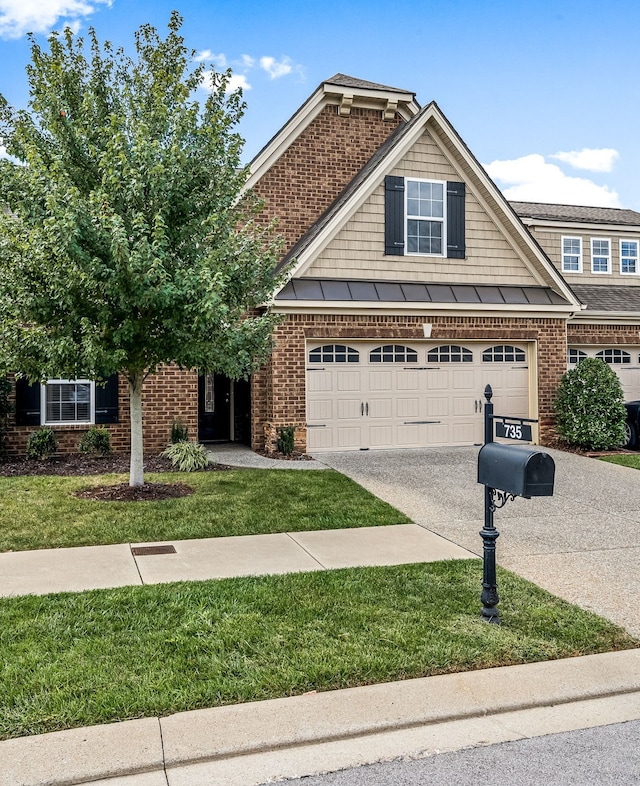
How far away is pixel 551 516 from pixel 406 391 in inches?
251

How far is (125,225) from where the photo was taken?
911cm

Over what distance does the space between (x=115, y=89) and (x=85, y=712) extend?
9.30m

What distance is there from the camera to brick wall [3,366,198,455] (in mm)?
14102

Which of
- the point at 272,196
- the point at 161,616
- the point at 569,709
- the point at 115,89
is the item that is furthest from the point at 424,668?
the point at 272,196

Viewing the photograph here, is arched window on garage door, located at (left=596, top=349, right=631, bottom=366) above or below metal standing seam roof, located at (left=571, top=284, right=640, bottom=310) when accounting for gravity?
below

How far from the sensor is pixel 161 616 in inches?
201

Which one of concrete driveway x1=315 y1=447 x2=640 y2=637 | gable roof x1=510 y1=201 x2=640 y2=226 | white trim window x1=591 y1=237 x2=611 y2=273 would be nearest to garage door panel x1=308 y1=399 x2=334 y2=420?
concrete driveway x1=315 y1=447 x2=640 y2=637

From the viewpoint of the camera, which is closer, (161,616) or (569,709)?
(569,709)

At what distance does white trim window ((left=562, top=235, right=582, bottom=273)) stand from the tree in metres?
12.1

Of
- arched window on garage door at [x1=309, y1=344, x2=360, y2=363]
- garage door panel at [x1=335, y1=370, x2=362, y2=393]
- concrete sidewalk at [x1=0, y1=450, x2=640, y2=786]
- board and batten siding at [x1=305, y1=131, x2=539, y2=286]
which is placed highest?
board and batten siding at [x1=305, y1=131, x2=539, y2=286]

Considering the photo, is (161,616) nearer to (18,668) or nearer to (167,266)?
(18,668)

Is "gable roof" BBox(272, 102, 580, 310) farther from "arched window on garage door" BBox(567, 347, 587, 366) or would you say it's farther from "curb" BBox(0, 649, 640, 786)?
"curb" BBox(0, 649, 640, 786)

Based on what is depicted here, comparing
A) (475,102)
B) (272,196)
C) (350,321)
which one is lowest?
(350,321)

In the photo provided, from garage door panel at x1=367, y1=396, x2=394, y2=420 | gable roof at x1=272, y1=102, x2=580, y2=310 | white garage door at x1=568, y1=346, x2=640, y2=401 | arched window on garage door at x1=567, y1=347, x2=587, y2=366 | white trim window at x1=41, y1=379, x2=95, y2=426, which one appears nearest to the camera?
white trim window at x1=41, y1=379, x2=95, y2=426
